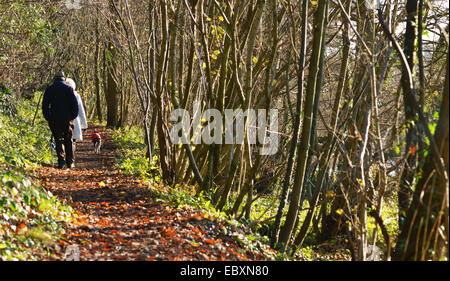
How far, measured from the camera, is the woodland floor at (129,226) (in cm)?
516

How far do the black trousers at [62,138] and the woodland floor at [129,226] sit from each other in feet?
1.75

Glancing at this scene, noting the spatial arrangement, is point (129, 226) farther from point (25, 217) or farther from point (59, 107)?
point (59, 107)

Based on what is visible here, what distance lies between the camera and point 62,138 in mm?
9875

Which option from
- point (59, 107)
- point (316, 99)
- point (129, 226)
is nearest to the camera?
point (129, 226)

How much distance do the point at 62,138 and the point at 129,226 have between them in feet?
14.5

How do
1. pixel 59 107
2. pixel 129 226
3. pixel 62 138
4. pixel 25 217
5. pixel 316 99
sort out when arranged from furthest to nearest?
pixel 62 138 < pixel 59 107 < pixel 316 99 < pixel 129 226 < pixel 25 217

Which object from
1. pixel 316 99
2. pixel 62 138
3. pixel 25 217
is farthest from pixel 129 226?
pixel 62 138

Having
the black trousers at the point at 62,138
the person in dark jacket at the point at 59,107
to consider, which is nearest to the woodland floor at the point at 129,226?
the black trousers at the point at 62,138

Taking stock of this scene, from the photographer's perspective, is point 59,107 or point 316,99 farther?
point 59,107

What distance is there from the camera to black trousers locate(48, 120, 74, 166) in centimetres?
971
